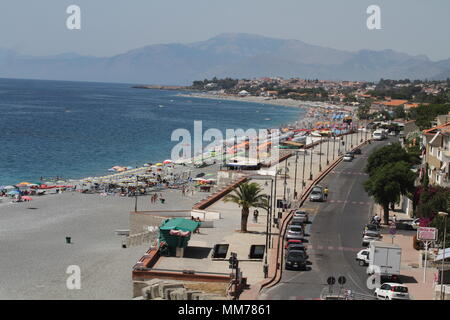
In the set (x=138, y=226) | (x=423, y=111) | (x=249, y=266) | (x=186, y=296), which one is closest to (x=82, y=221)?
(x=138, y=226)

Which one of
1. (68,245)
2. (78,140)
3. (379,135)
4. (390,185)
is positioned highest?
(390,185)

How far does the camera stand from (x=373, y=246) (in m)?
20.7

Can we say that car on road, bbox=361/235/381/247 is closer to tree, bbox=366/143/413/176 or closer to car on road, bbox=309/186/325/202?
car on road, bbox=309/186/325/202

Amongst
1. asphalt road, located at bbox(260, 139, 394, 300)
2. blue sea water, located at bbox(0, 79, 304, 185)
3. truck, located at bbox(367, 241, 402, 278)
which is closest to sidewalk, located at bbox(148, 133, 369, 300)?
asphalt road, located at bbox(260, 139, 394, 300)

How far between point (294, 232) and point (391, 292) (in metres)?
8.18

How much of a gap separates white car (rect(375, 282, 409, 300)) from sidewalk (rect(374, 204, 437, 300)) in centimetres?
62

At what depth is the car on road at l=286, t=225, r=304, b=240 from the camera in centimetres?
2547

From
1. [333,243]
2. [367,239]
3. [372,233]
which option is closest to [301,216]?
[333,243]

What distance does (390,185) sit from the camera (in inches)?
1194

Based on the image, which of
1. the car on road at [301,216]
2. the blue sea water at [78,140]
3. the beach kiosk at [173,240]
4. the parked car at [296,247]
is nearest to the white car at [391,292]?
the parked car at [296,247]

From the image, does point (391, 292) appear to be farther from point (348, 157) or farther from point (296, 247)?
point (348, 157)

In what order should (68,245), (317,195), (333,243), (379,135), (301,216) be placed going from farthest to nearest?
(379,135) < (317,195) < (301,216) < (68,245) < (333,243)

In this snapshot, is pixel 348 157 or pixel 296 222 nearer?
pixel 296 222

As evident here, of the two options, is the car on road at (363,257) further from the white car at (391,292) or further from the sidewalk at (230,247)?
the white car at (391,292)
